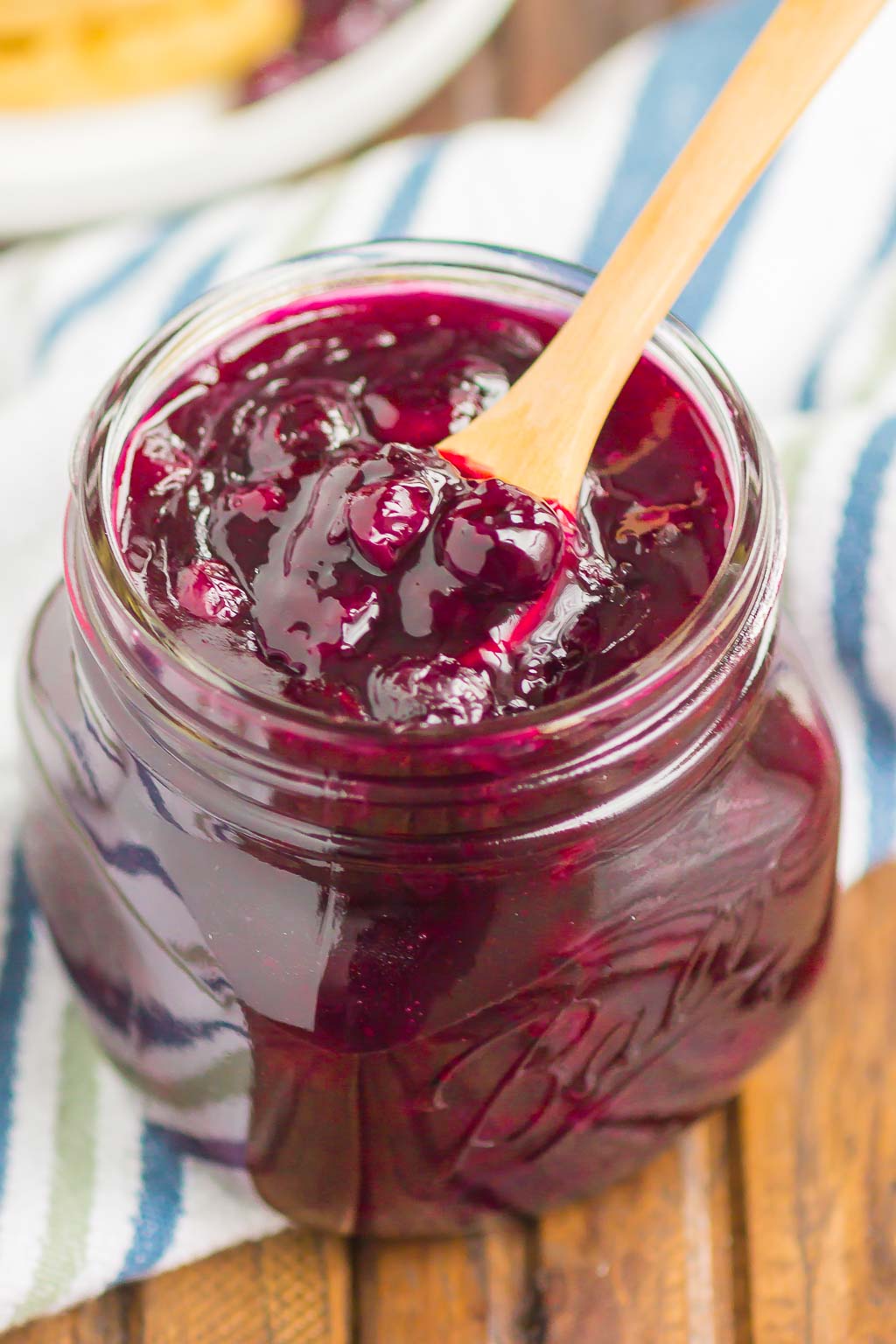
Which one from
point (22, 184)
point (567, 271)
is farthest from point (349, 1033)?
point (22, 184)

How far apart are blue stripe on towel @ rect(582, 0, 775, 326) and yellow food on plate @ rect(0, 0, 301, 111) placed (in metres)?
0.68

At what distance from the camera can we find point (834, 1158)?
1.57 meters

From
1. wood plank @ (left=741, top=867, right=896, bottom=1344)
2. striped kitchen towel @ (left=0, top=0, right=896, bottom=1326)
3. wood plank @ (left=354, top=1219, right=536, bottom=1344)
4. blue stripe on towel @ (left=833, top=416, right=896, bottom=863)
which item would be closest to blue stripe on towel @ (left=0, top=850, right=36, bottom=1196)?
striped kitchen towel @ (left=0, top=0, right=896, bottom=1326)

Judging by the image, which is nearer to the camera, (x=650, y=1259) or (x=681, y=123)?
(x=650, y=1259)

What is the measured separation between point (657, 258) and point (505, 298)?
0.63ft

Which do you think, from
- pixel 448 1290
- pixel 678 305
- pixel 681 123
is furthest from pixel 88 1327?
pixel 681 123

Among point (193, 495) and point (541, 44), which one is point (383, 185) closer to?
point (541, 44)

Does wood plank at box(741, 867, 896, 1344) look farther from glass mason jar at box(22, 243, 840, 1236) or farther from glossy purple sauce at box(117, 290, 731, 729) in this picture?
glossy purple sauce at box(117, 290, 731, 729)

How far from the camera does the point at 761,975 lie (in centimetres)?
136

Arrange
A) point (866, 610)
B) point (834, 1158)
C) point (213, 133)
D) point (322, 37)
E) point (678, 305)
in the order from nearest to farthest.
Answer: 1. point (834, 1158)
2. point (866, 610)
3. point (678, 305)
4. point (213, 133)
5. point (322, 37)

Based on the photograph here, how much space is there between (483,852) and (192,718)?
217 mm

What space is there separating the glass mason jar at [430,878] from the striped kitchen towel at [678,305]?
0.33m

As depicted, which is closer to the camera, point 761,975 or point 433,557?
point 433,557

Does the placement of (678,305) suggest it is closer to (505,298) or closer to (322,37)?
(505,298)
